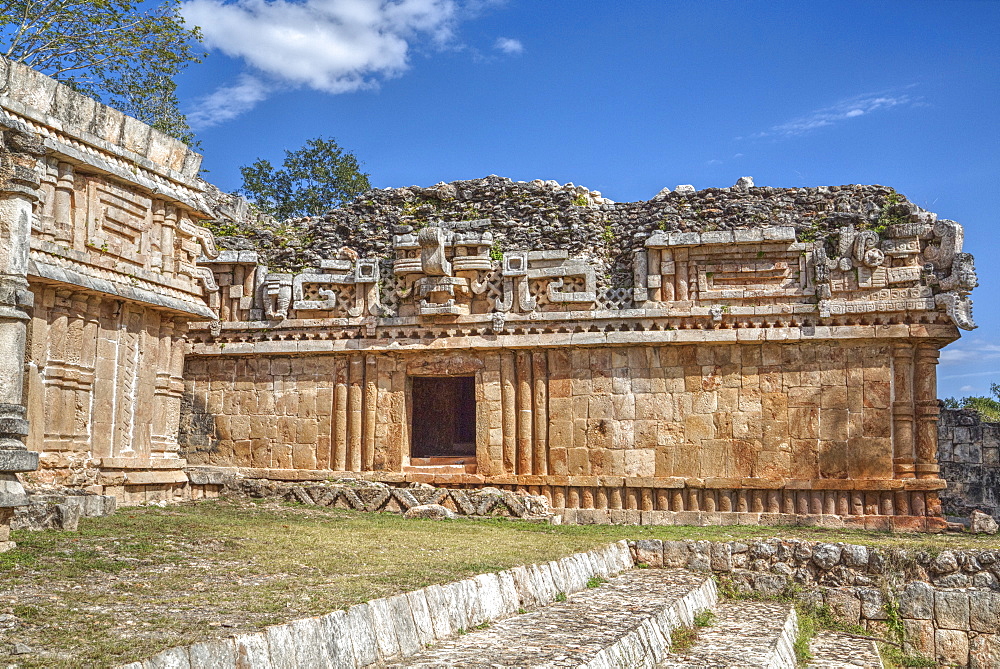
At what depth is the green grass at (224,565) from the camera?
3.97 metres

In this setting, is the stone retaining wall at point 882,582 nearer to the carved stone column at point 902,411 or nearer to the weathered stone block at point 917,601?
the weathered stone block at point 917,601

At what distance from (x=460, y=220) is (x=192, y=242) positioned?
4.35 m

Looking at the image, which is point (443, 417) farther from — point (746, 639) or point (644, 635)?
point (644, 635)

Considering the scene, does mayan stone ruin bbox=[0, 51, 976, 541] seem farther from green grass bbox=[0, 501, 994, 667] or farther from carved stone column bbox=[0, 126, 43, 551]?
carved stone column bbox=[0, 126, 43, 551]

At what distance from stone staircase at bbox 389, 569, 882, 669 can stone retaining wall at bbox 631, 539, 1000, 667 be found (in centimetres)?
35

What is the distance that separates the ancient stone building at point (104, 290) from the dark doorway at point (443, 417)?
680cm

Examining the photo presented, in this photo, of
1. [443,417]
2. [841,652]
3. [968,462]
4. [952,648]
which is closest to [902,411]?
[968,462]

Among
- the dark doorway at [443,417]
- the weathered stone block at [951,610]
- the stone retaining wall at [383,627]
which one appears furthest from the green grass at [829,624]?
the dark doorway at [443,417]

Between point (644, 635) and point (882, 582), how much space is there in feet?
13.8

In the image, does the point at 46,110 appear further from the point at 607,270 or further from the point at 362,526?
the point at 607,270

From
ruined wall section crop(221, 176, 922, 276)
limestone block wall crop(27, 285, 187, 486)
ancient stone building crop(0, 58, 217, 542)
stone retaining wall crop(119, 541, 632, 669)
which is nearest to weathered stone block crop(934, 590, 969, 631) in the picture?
stone retaining wall crop(119, 541, 632, 669)

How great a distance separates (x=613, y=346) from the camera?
13141mm

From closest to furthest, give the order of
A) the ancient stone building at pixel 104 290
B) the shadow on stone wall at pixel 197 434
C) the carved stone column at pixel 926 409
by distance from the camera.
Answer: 1. the ancient stone building at pixel 104 290
2. the carved stone column at pixel 926 409
3. the shadow on stone wall at pixel 197 434

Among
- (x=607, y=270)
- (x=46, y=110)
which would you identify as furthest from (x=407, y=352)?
(x=46, y=110)
